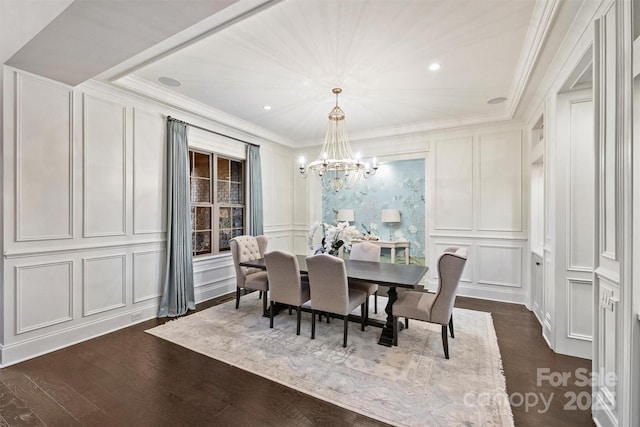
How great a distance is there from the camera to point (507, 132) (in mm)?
4508

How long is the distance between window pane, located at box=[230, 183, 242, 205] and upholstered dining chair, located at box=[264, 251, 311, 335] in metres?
2.35

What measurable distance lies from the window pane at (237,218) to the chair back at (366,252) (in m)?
2.37

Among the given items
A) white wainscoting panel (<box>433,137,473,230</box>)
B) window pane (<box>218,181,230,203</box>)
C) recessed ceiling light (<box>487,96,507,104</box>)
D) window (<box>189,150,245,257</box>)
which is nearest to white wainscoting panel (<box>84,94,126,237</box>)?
window (<box>189,150,245,257</box>)

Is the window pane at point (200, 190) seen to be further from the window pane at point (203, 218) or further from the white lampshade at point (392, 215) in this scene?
the white lampshade at point (392, 215)

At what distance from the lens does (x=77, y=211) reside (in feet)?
10.2

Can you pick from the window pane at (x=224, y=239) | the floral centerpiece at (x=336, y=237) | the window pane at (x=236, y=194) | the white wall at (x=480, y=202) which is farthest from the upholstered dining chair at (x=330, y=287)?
the window pane at (x=236, y=194)

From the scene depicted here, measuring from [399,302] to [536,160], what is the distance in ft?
9.22

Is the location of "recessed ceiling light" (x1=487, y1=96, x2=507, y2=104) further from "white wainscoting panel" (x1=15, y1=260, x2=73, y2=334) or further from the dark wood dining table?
"white wainscoting panel" (x1=15, y1=260, x2=73, y2=334)

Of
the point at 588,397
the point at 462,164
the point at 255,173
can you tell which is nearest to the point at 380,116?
the point at 462,164

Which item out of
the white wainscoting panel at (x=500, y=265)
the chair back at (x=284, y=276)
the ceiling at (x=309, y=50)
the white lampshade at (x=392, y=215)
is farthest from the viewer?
the white lampshade at (x=392, y=215)

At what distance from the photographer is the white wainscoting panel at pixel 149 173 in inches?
144

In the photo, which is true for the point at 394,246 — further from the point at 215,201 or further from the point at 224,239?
the point at 215,201

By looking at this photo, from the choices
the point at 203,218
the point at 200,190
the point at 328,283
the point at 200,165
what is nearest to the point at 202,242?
the point at 203,218

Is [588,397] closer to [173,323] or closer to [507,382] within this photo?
[507,382]
